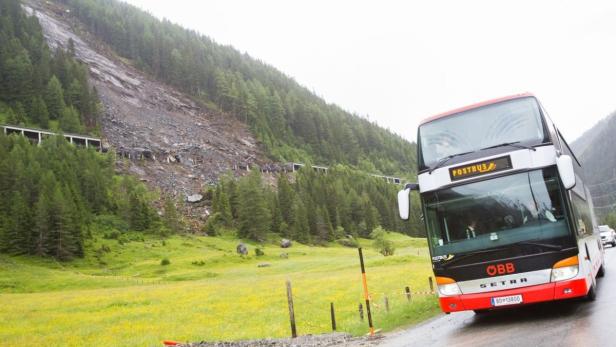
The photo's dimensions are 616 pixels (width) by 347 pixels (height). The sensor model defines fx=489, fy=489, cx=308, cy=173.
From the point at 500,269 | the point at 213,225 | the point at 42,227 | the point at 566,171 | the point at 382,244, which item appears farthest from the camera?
the point at 213,225

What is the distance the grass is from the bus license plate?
480 cm

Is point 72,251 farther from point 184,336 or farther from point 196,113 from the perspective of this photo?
point 196,113

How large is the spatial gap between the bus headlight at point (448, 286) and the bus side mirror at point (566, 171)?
3.70 meters

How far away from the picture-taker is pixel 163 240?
323 ft

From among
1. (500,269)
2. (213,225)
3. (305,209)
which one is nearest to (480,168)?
(500,269)

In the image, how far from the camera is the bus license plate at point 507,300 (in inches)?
474

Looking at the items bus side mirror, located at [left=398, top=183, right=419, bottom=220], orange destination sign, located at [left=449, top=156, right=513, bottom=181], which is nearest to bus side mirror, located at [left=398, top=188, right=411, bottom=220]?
bus side mirror, located at [left=398, top=183, right=419, bottom=220]

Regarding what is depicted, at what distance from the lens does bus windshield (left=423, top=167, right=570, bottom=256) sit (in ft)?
40.4

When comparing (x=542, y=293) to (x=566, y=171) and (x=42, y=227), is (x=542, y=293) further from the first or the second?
(x=42, y=227)

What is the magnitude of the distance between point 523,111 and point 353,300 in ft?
64.6

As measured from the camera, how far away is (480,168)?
1294 centimetres

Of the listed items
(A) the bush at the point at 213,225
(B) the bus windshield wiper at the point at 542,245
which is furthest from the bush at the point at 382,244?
(B) the bus windshield wiper at the point at 542,245

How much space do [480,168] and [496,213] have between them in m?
1.24

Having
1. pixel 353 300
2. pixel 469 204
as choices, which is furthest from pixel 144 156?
pixel 469 204
